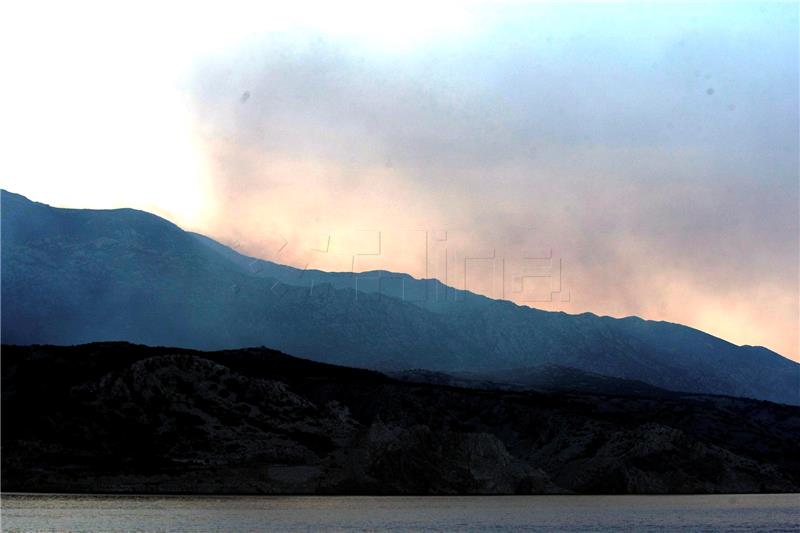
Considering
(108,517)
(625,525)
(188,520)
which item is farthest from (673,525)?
(108,517)

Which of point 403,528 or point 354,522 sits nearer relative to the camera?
point 403,528

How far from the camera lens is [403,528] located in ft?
586

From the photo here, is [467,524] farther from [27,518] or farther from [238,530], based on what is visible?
[27,518]

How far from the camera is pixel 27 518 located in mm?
183750

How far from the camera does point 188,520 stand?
19312 cm

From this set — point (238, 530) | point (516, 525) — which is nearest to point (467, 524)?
point (516, 525)

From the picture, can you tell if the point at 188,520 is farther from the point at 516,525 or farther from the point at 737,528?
the point at 737,528

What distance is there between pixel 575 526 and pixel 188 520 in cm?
6385

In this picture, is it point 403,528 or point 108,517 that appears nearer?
point 403,528

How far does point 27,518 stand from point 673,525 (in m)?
104

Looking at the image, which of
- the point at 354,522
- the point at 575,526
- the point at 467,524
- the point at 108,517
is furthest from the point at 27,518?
the point at 575,526

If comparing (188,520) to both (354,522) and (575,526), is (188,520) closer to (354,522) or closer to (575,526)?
(354,522)

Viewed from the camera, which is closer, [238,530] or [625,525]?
[238,530]

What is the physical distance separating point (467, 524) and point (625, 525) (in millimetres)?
26229
